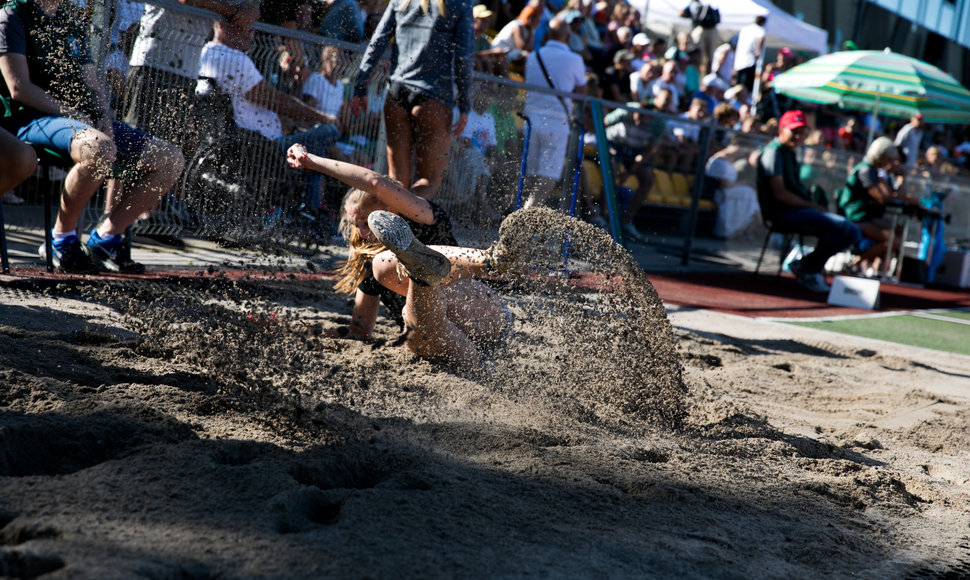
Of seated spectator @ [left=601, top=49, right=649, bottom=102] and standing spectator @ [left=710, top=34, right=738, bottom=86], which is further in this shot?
standing spectator @ [left=710, top=34, right=738, bottom=86]

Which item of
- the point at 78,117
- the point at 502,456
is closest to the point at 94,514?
the point at 502,456

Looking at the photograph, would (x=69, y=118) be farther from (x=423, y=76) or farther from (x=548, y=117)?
(x=548, y=117)

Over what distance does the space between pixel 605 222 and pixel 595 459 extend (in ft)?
17.3

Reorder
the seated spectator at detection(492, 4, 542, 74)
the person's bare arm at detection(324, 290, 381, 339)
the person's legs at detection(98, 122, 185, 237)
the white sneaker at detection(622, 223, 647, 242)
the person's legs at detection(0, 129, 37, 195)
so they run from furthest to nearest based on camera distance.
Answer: the white sneaker at detection(622, 223, 647, 242), the seated spectator at detection(492, 4, 542, 74), the person's legs at detection(98, 122, 185, 237), the person's bare arm at detection(324, 290, 381, 339), the person's legs at detection(0, 129, 37, 195)

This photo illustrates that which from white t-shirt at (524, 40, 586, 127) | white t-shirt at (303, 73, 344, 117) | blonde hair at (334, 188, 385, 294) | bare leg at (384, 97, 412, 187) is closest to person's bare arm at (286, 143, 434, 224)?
blonde hair at (334, 188, 385, 294)

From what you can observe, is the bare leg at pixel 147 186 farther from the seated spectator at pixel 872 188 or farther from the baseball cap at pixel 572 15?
the seated spectator at pixel 872 188

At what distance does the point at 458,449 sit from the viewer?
2.94 meters

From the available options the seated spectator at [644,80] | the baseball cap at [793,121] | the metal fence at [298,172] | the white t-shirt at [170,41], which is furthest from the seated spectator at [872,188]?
the white t-shirt at [170,41]

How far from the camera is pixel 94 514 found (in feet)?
6.72

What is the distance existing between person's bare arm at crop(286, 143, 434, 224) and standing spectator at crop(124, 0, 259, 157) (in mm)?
1810

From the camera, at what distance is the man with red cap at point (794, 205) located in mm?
9297

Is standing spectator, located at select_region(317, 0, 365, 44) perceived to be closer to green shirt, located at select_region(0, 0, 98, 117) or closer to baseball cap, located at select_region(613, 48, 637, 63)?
green shirt, located at select_region(0, 0, 98, 117)

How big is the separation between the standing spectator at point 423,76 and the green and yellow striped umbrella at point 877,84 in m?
7.73

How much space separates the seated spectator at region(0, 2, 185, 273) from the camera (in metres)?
4.51
